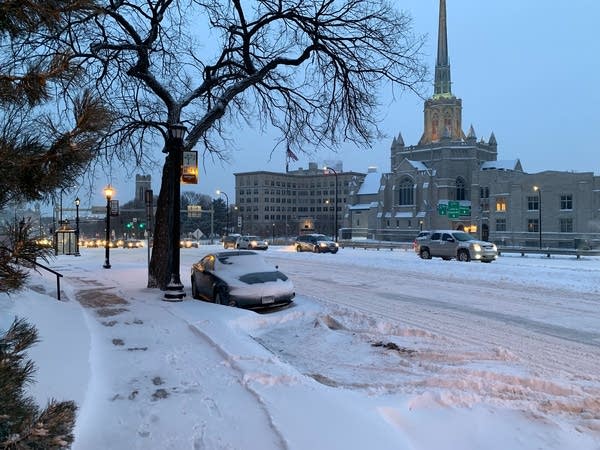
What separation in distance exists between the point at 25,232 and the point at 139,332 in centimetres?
747

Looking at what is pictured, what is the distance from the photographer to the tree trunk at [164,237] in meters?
16.2

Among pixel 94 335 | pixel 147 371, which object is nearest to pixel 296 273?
pixel 94 335

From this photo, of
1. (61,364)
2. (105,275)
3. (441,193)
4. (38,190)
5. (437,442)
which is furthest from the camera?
(441,193)

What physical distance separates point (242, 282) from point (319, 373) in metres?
5.87

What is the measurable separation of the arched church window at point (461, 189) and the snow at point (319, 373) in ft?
312

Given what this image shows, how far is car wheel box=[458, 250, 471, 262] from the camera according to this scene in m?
31.6

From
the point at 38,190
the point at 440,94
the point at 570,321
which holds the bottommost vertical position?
the point at 570,321

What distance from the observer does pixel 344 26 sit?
15648mm

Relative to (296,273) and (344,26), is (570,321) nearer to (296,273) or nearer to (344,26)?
(344,26)

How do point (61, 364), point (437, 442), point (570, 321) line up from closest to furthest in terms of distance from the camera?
point (437, 442)
point (61, 364)
point (570, 321)

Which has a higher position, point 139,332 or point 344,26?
point 344,26

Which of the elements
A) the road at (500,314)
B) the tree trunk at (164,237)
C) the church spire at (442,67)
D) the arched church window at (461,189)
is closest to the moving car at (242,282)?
the tree trunk at (164,237)

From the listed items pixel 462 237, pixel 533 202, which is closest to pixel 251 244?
pixel 462 237

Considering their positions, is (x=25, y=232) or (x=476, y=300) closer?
(x=25, y=232)
